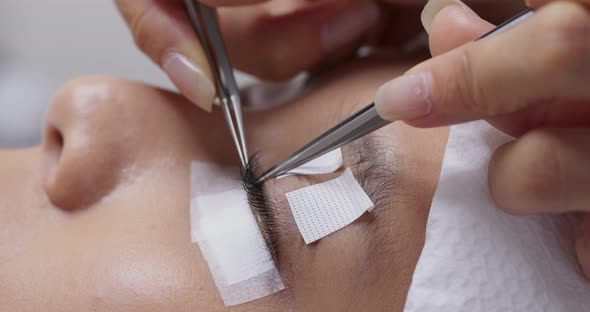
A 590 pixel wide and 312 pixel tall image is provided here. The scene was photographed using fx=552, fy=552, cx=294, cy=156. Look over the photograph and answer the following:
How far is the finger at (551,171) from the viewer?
0.55 m

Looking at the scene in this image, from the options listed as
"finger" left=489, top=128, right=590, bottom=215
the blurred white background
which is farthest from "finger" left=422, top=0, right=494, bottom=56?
the blurred white background

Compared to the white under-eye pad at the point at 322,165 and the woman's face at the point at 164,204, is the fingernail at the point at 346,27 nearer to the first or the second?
the woman's face at the point at 164,204

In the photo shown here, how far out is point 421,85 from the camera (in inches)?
22.5

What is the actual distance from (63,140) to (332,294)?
0.53 m

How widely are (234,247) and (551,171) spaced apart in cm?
41

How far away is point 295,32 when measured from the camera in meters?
1.10

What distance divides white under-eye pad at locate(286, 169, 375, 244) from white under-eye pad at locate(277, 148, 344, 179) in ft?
0.07

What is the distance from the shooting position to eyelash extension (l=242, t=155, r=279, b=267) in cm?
74

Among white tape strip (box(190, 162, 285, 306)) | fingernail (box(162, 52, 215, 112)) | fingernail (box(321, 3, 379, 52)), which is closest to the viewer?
white tape strip (box(190, 162, 285, 306))

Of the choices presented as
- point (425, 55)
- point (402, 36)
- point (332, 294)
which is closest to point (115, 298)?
point (332, 294)

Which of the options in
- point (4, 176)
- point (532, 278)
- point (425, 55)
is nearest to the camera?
point (532, 278)

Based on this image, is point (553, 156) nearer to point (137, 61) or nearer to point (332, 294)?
point (332, 294)

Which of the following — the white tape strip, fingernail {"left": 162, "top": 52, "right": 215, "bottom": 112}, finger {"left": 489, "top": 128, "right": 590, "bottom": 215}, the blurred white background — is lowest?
the blurred white background

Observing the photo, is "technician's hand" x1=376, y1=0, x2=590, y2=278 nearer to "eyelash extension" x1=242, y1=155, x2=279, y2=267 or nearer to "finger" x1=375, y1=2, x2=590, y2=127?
"finger" x1=375, y1=2, x2=590, y2=127
